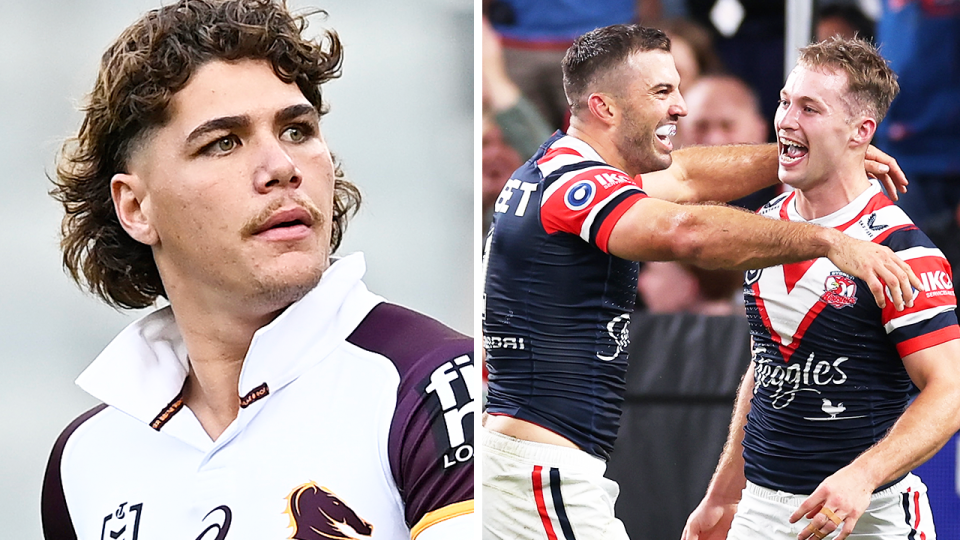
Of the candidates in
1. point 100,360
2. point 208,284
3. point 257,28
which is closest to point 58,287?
point 100,360

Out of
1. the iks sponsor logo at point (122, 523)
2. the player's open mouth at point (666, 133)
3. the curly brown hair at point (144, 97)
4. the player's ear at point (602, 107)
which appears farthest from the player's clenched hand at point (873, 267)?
the iks sponsor logo at point (122, 523)

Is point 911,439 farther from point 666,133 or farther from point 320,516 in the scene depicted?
point 320,516

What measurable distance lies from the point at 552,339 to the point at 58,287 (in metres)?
0.90

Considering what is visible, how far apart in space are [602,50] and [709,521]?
0.86 metres

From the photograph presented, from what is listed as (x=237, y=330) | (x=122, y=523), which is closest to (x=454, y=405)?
(x=237, y=330)

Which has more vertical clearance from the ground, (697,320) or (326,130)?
(326,130)

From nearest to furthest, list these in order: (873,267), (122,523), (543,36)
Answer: (873,267), (122,523), (543,36)

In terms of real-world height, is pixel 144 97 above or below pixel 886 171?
above

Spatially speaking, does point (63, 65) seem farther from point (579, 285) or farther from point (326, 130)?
point (579, 285)

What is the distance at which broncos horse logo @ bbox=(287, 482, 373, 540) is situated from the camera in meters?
1.84

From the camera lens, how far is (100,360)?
2.00 metres

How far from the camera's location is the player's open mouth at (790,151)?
1.91m

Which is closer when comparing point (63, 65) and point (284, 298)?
point (284, 298)

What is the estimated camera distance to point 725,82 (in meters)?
1.98
